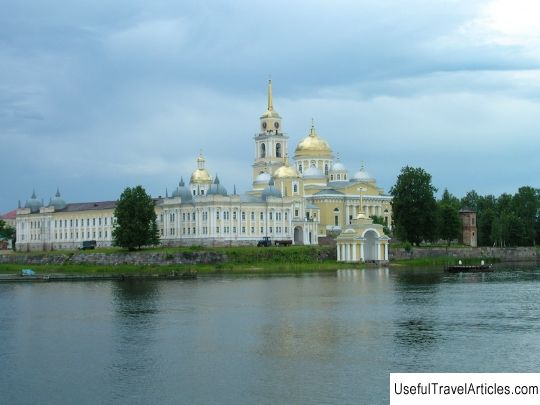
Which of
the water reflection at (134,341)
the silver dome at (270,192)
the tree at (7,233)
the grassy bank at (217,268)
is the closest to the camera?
the water reflection at (134,341)

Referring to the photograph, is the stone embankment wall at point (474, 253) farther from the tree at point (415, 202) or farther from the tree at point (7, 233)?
the tree at point (7, 233)

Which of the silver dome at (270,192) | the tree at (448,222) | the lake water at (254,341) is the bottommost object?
the lake water at (254,341)

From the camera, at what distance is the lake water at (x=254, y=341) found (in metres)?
37.5

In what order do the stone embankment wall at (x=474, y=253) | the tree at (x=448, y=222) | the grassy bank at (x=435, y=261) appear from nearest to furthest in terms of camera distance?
the grassy bank at (x=435, y=261) < the stone embankment wall at (x=474, y=253) < the tree at (x=448, y=222)

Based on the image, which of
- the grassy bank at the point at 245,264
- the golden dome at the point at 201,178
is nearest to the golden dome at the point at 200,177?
the golden dome at the point at 201,178

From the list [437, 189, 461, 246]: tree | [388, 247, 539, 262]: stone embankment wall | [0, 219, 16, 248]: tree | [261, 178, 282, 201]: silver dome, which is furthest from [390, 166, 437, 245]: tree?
[0, 219, 16, 248]: tree

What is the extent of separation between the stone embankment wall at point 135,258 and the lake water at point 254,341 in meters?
31.1

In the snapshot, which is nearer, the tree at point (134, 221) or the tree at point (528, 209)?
the tree at point (134, 221)

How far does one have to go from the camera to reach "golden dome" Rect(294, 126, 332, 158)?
492ft

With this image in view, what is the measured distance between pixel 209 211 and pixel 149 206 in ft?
26.0

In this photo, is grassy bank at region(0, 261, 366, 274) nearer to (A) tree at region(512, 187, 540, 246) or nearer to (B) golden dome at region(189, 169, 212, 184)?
(B) golden dome at region(189, 169, 212, 184)

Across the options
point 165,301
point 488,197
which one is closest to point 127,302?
point 165,301

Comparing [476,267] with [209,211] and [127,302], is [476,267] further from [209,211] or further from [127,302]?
[127,302]

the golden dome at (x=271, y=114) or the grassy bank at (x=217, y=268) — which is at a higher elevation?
the golden dome at (x=271, y=114)
